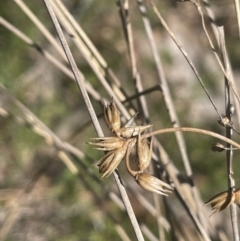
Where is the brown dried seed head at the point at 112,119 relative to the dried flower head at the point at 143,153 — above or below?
above

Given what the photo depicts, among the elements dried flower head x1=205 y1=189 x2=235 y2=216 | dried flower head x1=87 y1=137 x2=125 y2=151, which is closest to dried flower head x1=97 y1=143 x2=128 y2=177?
dried flower head x1=87 y1=137 x2=125 y2=151

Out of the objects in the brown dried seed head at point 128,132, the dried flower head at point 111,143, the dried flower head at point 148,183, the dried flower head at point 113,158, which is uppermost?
the brown dried seed head at point 128,132

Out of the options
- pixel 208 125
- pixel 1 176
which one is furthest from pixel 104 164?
pixel 208 125

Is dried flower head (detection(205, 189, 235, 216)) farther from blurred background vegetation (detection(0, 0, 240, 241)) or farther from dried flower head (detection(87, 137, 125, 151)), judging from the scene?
blurred background vegetation (detection(0, 0, 240, 241))

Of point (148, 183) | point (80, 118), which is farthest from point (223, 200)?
point (80, 118)

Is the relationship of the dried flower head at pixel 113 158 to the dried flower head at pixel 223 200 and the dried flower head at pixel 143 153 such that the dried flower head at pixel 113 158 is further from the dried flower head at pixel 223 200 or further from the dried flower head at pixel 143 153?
the dried flower head at pixel 223 200

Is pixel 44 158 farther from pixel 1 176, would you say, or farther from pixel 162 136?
pixel 162 136

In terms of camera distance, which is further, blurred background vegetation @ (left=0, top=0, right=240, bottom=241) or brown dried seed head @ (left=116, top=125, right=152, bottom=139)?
blurred background vegetation @ (left=0, top=0, right=240, bottom=241)

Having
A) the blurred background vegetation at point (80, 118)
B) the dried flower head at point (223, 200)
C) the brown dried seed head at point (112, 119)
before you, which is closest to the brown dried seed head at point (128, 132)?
the brown dried seed head at point (112, 119)

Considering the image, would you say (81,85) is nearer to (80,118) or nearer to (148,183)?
(148,183)
